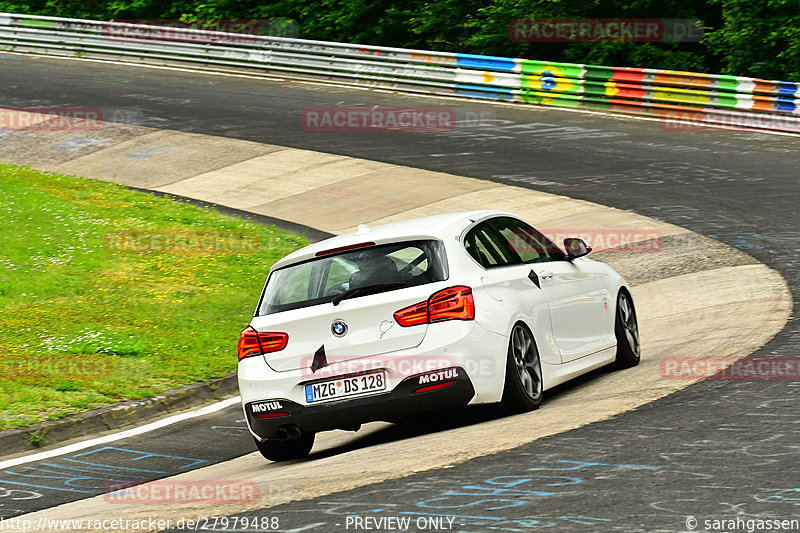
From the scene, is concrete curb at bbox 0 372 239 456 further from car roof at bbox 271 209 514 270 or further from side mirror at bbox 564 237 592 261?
side mirror at bbox 564 237 592 261

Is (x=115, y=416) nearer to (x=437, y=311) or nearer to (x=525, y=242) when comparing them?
(x=437, y=311)

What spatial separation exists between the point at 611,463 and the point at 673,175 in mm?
14336

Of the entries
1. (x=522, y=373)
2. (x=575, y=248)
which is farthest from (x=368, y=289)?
(x=575, y=248)

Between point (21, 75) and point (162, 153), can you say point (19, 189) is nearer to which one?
point (162, 153)

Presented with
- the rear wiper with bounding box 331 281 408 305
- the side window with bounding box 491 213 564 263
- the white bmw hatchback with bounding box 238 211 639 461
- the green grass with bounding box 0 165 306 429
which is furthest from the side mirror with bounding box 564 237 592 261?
the green grass with bounding box 0 165 306 429

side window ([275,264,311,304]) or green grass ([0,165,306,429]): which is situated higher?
side window ([275,264,311,304])

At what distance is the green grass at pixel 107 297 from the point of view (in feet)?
34.6

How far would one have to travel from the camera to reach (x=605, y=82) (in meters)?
26.9

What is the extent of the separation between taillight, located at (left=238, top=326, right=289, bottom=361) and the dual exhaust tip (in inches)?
21.1

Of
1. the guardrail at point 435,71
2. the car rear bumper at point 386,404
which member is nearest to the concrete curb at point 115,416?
the car rear bumper at point 386,404

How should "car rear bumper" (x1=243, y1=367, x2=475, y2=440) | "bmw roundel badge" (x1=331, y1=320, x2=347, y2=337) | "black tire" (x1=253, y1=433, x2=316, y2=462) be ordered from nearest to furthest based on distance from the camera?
"car rear bumper" (x1=243, y1=367, x2=475, y2=440) < "bmw roundel badge" (x1=331, y1=320, x2=347, y2=337) < "black tire" (x1=253, y1=433, x2=316, y2=462)

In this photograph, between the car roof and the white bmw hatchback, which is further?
the car roof

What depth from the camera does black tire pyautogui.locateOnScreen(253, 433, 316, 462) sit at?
Result: 795cm

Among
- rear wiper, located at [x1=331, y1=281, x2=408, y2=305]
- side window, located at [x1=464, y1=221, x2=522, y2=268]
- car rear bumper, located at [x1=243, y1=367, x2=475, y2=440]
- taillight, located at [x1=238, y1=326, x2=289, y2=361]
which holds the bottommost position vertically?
car rear bumper, located at [x1=243, y1=367, x2=475, y2=440]
